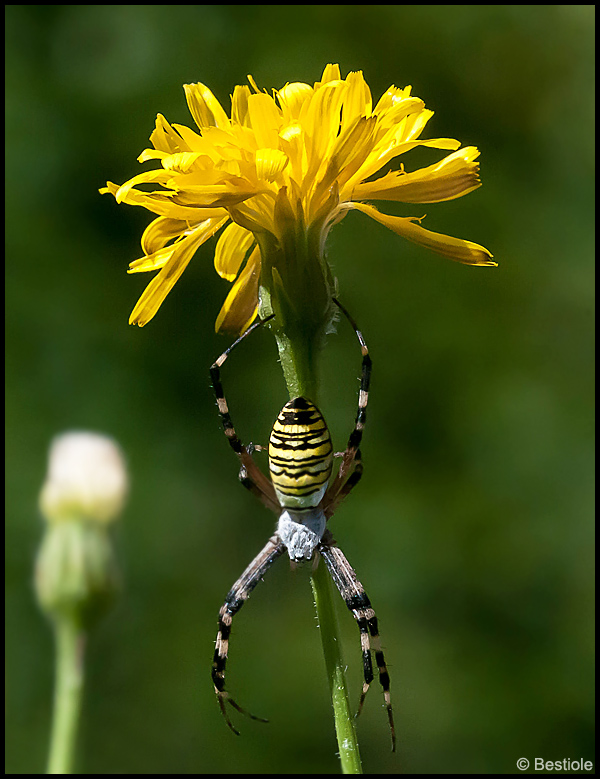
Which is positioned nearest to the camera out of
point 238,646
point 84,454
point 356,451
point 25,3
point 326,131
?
point 326,131

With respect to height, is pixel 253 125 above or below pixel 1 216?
below

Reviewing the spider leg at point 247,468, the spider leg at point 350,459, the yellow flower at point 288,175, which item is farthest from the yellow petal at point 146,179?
the spider leg at point 350,459

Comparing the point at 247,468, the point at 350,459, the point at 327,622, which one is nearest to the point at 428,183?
the point at 350,459

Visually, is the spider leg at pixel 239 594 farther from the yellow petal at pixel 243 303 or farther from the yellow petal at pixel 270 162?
the yellow petal at pixel 270 162

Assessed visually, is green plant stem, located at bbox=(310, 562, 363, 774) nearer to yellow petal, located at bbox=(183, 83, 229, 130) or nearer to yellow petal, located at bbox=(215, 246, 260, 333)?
yellow petal, located at bbox=(215, 246, 260, 333)

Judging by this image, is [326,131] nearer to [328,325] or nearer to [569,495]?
[328,325]

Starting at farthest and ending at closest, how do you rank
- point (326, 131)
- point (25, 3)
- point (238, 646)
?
point (25, 3)
point (238, 646)
point (326, 131)

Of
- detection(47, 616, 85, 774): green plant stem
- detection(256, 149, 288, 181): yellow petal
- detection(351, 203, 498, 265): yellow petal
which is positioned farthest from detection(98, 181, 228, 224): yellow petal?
detection(47, 616, 85, 774): green plant stem

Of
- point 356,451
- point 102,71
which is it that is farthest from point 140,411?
point 356,451
